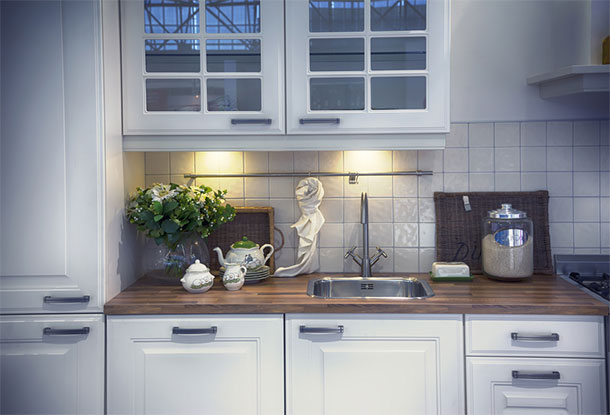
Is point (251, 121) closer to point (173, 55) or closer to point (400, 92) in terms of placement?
point (173, 55)

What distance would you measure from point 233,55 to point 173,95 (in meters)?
0.27

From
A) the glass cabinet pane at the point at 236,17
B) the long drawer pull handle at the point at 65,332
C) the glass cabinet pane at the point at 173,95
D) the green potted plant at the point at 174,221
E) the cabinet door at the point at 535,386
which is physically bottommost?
the cabinet door at the point at 535,386

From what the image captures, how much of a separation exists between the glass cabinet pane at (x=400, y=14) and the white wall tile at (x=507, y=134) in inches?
24.5

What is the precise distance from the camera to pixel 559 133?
232 centimetres

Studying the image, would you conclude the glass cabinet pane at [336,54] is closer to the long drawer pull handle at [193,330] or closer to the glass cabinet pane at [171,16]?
the glass cabinet pane at [171,16]

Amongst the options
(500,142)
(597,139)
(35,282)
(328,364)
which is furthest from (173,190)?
(597,139)

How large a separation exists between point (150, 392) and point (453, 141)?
1.59 meters

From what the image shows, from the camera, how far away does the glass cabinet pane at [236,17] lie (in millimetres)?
2012

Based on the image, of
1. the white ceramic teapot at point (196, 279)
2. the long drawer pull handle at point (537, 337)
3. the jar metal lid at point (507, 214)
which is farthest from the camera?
the jar metal lid at point (507, 214)

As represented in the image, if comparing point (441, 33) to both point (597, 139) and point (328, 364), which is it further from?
point (328, 364)

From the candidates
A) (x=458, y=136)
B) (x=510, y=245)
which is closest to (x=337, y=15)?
(x=458, y=136)

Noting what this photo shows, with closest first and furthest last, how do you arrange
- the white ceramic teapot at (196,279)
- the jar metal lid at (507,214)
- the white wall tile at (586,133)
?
the white ceramic teapot at (196,279), the jar metal lid at (507,214), the white wall tile at (586,133)

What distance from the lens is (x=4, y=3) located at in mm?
1803

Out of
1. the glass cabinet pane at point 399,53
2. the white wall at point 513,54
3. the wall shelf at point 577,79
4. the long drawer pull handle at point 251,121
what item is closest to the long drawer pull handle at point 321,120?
the long drawer pull handle at point 251,121
